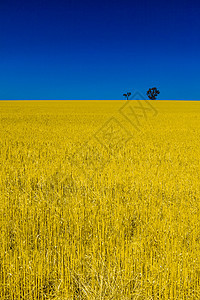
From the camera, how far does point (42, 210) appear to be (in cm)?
332

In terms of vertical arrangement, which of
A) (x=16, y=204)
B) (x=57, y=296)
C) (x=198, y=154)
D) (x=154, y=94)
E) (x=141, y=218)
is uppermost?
(x=154, y=94)

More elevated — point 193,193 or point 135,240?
point 193,193

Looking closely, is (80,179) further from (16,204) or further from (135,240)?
(135,240)

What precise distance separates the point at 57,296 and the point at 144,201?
1.86 meters

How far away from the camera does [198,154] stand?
698 cm

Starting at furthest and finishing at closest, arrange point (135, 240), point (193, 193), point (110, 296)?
point (193, 193)
point (135, 240)
point (110, 296)

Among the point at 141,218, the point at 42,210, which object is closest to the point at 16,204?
the point at 42,210

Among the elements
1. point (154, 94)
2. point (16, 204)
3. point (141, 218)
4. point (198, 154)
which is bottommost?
point (141, 218)

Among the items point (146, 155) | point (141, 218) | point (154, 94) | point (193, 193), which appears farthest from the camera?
point (154, 94)

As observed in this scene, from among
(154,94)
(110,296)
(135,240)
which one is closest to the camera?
(110,296)

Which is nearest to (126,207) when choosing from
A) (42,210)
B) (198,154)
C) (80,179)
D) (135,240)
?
(135,240)

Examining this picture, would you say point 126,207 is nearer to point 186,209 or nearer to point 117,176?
point 186,209

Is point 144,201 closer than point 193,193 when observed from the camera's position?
Yes

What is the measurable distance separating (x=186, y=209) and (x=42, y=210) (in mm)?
1905
